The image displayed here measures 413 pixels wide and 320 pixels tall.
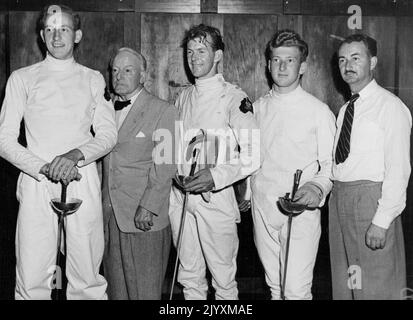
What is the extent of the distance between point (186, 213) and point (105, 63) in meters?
1.31

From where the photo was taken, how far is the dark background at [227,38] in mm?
3600

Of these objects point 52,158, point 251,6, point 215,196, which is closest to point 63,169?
point 52,158

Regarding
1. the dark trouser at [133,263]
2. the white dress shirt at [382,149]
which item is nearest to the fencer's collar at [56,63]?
the dark trouser at [133,263]

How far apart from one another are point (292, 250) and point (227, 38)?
158 cm

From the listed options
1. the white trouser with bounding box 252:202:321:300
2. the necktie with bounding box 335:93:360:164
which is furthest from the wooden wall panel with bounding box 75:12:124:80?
the necktie with bounding box 335:93:360:164

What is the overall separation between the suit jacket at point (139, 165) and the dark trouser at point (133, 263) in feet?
0.17

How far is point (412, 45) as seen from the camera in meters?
3.64

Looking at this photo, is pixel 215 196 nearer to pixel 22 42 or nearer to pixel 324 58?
pixel 324 58

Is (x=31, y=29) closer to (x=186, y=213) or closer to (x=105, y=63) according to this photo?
(x=105, y=63)

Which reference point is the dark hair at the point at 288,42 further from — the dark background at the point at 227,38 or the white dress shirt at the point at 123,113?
the dark background at the point at 227,38

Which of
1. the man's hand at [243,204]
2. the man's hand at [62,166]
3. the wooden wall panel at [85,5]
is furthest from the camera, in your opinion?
the wooden wall panel at [85,5]

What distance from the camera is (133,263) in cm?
278

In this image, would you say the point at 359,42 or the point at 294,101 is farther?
the point at 294,101

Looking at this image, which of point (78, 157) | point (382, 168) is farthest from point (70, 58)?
point (382, 168)
